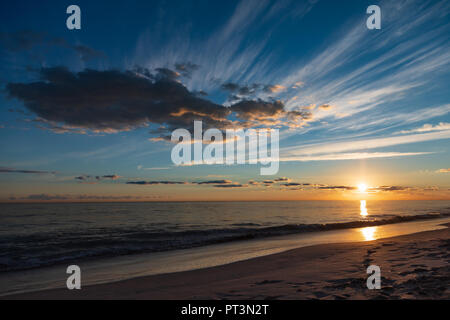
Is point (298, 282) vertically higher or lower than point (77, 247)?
higher

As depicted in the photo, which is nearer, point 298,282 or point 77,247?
point 298,282

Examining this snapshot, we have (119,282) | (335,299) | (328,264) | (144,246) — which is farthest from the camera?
(144,246)

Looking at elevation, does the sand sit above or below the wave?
above

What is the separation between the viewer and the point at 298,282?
8562mm

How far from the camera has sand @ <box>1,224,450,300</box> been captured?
22.8 feet

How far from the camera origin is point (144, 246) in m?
20.3

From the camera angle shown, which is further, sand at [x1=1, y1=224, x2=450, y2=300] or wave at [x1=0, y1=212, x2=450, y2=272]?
wave at [x1=0, y1=212, x2=450, y2=272]

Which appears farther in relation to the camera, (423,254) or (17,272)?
(17,272)

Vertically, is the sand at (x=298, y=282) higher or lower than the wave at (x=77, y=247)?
higher

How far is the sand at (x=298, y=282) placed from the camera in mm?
6961
